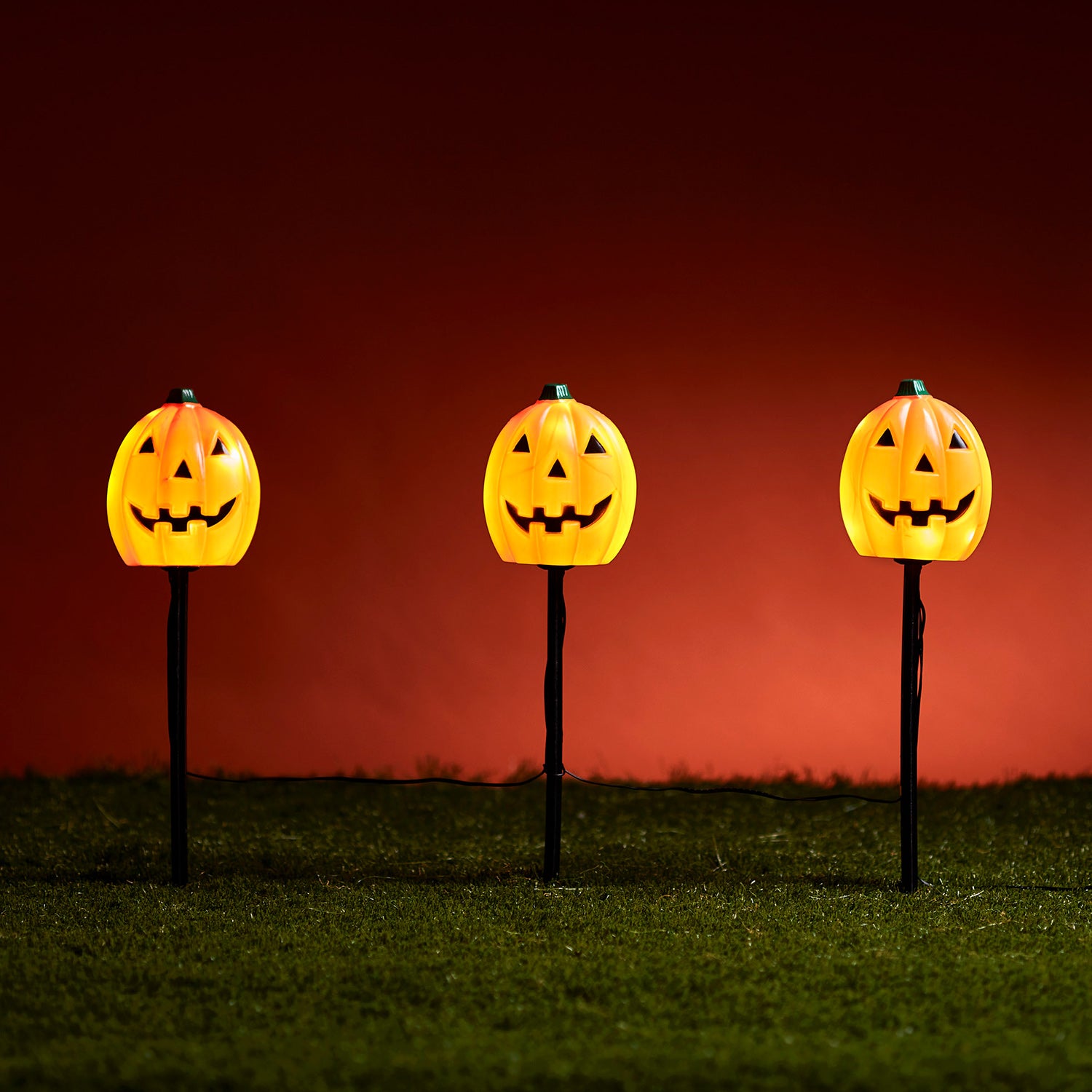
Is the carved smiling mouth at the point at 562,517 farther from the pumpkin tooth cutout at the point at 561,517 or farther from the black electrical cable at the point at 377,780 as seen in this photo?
the black electrical cable at the point at 377,780

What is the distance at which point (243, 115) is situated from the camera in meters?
3.58

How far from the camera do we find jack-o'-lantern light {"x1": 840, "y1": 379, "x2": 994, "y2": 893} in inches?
93.4

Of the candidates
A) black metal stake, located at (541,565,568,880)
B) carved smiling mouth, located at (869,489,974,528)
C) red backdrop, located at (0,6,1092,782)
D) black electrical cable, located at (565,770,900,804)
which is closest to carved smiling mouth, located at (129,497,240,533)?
black metal stake, located at (541,565,568,880)

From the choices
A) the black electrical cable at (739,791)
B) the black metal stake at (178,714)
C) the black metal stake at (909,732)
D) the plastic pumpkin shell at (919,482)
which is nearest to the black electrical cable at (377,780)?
the black metal stake at (178,714)

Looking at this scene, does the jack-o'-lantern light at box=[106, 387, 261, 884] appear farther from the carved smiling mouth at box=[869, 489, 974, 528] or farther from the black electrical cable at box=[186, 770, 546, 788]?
the carved smiling mouth at box=[869, 489, 974, 528]

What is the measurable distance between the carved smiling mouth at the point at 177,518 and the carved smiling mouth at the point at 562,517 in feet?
1.87

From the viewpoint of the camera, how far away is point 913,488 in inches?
93.4

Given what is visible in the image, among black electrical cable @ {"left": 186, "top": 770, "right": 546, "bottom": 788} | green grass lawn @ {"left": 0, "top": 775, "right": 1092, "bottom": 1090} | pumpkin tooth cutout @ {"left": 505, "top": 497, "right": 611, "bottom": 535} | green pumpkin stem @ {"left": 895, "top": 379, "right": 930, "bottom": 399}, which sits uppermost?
green pumpkin stem @ {"left": 895, "top": 379, "right": 930, "bottom": 399}

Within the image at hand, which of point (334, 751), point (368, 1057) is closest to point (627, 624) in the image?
point (334, 751)

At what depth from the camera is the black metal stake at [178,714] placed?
2531 mm

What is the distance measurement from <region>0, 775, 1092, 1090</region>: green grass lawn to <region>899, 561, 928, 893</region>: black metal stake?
0.23 ft

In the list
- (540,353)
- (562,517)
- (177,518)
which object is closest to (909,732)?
(562,517)

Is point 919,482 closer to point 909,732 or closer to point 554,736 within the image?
point 909,732

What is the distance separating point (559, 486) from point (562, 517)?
6 centimetres
